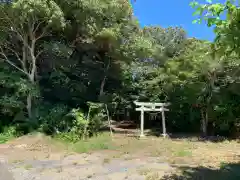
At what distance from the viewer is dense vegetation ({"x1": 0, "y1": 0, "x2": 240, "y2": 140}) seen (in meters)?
10.4

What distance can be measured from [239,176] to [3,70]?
30.8 ft

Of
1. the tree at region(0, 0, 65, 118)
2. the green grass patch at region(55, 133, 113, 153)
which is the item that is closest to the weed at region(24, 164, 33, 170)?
the green grass patch at region(55, 133, 113, 153)

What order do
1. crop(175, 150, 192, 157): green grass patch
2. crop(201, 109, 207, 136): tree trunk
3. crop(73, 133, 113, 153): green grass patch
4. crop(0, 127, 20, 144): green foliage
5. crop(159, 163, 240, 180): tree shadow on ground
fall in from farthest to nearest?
1. crop(201, 109, 207, 136): tree trunk
2. crop(0, 127, 20, 144): green foliage
3. crop(73, 133, 113, 153): green grass patch
4. crop(175, 150, 192, 157): green grass patch
5. crop(159, 163, 240, 180): tree shadow on ground


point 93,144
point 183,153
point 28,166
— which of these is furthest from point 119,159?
point 28,166

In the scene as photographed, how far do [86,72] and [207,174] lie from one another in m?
8.90

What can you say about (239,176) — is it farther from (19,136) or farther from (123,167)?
(19,136)

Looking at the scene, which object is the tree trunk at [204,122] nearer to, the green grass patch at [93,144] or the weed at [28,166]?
the green grass patch at [93,144]

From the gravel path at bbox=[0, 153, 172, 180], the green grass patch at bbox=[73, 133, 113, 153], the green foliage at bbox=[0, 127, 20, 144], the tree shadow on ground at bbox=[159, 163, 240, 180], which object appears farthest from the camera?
the green foliage at bbox=[0, 127, 20, 144]

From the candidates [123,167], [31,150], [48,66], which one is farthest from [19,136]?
[123,167]

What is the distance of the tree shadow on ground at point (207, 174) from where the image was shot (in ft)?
16.9

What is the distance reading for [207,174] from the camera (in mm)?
5430

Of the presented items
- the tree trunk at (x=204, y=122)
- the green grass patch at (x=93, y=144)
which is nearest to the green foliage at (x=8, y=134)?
the green grass patch at (x=93, y=144)

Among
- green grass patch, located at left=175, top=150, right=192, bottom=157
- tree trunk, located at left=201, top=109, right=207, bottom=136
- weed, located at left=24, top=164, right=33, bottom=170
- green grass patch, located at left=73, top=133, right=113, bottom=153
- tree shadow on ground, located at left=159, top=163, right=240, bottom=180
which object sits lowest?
weed, located at left=24, top=164, right=33, bottom=170

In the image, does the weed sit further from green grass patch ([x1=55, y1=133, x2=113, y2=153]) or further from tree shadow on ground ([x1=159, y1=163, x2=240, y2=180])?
tree shadow on ground ([x1=159, y1=163, x2=240, y2=180])
